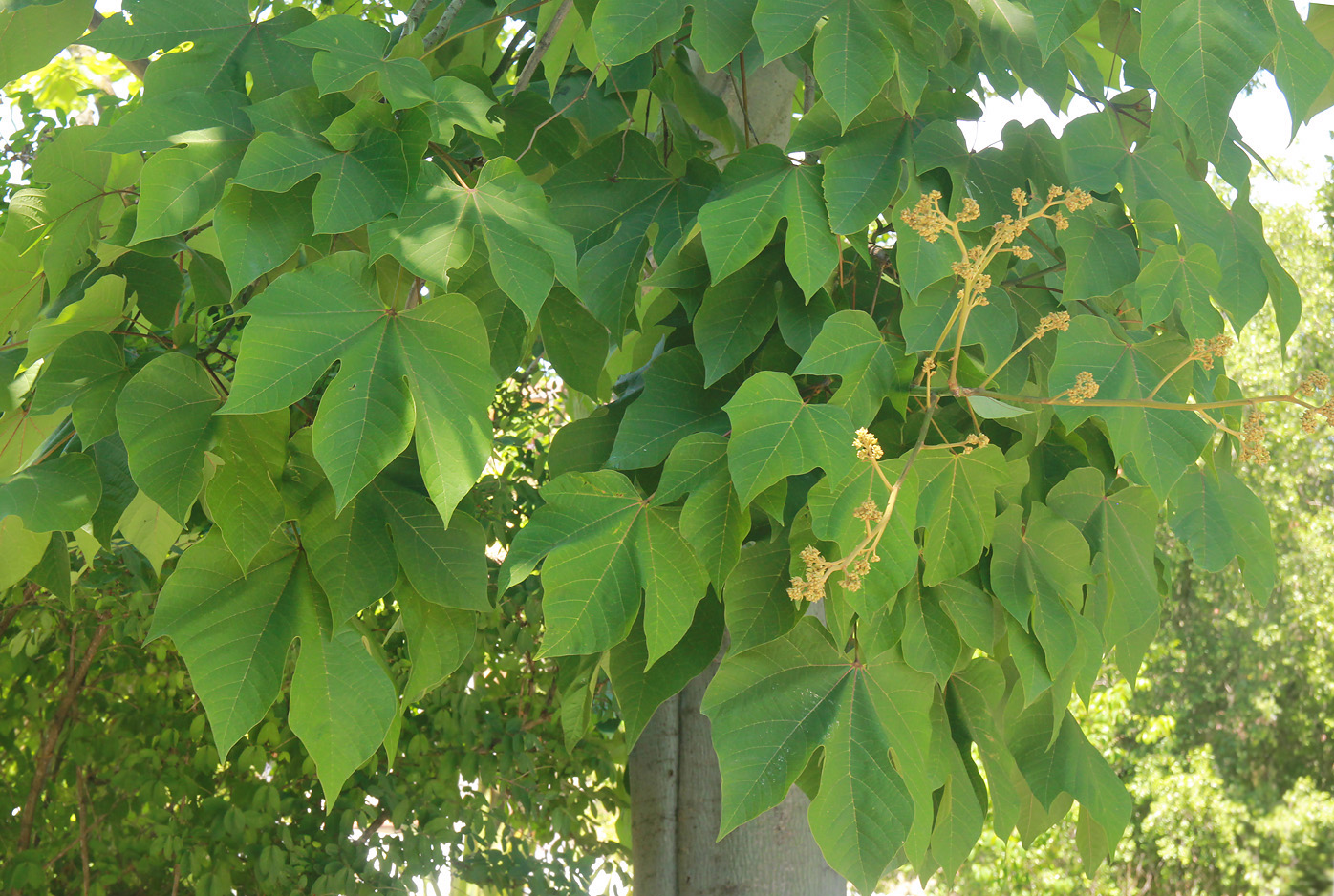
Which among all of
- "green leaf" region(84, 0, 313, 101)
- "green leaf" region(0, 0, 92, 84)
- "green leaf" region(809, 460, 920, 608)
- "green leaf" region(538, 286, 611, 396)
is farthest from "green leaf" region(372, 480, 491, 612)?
"green leaf" region(0, 0, 92, 84)

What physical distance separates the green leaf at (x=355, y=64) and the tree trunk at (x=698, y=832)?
1086 millimetres

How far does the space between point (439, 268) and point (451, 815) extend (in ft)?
6.59

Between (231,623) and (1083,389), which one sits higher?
(1083,389)

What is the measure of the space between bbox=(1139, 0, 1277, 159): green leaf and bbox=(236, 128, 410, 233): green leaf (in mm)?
660

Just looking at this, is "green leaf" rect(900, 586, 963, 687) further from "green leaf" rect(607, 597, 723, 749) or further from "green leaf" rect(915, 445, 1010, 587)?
"green leaf" rect(607, 597, 723, 749)

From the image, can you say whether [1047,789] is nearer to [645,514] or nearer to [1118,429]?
[1118,429]

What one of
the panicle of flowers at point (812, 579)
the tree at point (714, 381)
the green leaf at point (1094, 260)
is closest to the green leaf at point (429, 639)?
the tree at point (714, 381)

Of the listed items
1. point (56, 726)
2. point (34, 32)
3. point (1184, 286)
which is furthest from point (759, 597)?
point (56, 726)

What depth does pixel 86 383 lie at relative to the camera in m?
1.07

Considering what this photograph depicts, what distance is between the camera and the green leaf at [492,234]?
912 millimetres

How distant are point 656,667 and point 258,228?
566mm

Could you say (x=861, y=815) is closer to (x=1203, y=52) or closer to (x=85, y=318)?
(x=1203, y=52)

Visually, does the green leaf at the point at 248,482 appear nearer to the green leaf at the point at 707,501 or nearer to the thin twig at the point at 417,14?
the green leaf at the point at 707,501

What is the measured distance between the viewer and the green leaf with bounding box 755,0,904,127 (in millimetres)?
961
